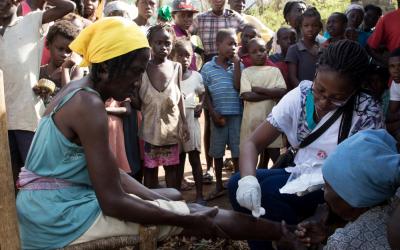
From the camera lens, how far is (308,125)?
9.64 ft

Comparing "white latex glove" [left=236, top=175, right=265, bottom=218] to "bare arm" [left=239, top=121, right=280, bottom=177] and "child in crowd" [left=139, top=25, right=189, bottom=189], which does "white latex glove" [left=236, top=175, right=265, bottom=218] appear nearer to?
"bare arm" [left=239, top=121, right=280, bottom=177]

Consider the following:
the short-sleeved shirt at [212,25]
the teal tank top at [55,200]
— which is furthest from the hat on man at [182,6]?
the teal tank top at [55,200]

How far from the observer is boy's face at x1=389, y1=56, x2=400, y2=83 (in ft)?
15.4

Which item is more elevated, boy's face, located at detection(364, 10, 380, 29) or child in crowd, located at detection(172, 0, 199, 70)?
child in crowd, located at detection(172, 0, 199, 70)

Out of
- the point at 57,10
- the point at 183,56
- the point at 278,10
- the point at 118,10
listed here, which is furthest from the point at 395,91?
the point at 278,10

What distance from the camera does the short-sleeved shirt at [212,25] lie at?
242 inches

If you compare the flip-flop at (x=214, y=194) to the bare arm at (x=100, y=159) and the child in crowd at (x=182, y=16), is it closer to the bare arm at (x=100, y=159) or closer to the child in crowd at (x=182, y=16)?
the child in crowd at (x=182, y=16)

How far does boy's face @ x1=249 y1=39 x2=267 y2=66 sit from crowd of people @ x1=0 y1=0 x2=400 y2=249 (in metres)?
0.02

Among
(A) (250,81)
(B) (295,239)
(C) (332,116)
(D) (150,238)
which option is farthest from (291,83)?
(D) (150,238)

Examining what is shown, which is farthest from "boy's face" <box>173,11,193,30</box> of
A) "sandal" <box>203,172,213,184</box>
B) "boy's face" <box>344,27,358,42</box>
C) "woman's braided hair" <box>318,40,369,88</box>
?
"woman's braided hair" <box>318,40,369,88</box>

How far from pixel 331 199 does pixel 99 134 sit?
956mm

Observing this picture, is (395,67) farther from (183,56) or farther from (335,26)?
(183,56)

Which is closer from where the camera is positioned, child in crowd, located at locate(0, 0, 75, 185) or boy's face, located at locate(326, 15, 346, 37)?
child in crowd, located at locate(0, 0, 75, 185)

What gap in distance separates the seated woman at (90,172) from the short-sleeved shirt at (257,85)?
257 centimetres
